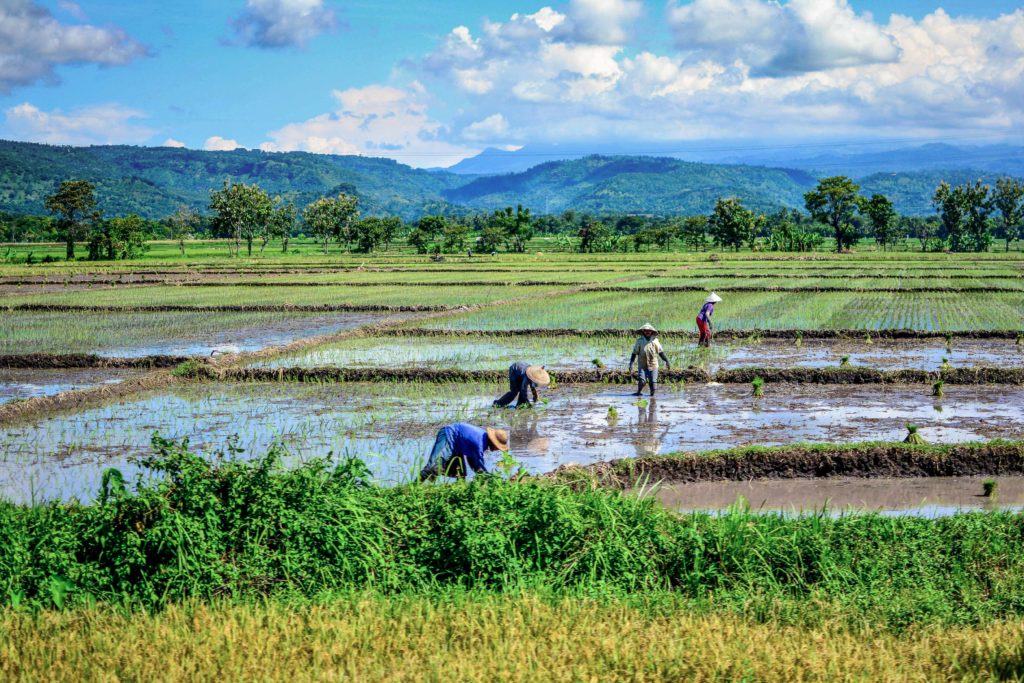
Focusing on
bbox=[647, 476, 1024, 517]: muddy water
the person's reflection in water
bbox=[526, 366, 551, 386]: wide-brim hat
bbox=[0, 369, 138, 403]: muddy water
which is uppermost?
bbox=[526, 366, 551, 386]: wide-brim hat

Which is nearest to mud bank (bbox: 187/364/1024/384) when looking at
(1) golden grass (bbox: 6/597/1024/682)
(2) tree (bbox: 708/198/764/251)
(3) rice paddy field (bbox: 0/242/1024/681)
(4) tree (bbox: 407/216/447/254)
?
(3) rice paddy field (bbox: 0/242/1024/681)

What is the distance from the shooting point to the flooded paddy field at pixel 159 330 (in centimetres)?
1847

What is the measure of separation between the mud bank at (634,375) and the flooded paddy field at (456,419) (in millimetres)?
355

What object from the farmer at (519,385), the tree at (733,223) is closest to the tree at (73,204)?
the tree at (733,223)

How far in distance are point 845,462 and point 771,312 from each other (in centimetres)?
1468

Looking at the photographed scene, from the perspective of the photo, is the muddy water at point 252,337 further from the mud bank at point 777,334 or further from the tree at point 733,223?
the tree at point 733,223

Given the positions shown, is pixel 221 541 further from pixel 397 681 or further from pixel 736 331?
pixel 736 331

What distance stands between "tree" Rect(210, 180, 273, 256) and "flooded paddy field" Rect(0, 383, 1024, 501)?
5659 centimetres

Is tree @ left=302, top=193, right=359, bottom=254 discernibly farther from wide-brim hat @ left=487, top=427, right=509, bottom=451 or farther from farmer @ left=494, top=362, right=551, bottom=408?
wide-brim hat @ left=487, top=427, right=509, bottom=451

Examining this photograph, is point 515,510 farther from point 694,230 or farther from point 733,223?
point 694,230

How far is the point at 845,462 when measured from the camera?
9.20m

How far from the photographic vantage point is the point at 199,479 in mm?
5766

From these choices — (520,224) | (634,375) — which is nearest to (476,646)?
(634,375)

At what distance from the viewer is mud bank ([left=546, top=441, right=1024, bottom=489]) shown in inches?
356
